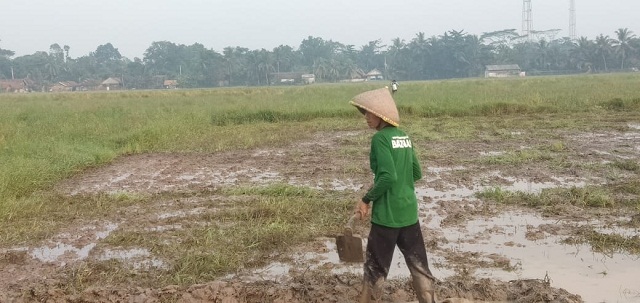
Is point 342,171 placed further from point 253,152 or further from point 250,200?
point 253,152

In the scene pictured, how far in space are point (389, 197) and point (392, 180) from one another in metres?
0.13

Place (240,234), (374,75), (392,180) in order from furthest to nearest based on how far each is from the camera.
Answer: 1. (374,75)
2. (240,234)
3. (392,180)

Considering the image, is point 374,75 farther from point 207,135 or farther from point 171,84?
point 207,135

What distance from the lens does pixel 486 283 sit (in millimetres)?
3672

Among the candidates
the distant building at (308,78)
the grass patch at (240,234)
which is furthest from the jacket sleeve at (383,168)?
the distant building at (308,78)

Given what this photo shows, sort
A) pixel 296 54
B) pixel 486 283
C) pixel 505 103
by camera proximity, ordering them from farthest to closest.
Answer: pixel 296 54 → pixel 505 103 → pixel 486 283

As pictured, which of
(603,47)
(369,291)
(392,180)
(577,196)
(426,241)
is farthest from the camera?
(603,47)

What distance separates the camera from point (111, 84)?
60812 millimetres

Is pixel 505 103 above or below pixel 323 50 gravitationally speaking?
below

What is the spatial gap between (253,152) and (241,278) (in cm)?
679

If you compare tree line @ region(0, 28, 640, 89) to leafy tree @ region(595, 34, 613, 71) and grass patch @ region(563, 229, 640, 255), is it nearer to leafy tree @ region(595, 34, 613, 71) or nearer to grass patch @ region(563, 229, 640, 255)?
leafy tree @ region(595, 34, 613, 71)

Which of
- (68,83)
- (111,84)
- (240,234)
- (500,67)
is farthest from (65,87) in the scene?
(240,234)

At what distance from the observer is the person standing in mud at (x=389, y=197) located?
2.90 metres

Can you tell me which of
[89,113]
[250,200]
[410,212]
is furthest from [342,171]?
[89,113]
